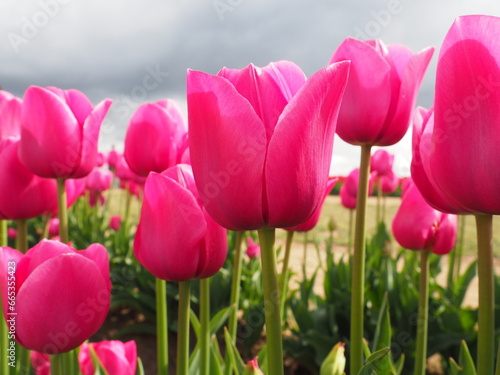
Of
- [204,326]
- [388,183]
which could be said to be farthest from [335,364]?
[388,183]

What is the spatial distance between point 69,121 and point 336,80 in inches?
29.6

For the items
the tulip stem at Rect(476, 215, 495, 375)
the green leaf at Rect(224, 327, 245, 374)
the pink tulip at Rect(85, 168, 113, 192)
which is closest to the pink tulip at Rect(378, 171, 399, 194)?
the pink tulip at Rect(85, 168, 113, 192)

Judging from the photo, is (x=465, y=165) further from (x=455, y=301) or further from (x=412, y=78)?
(x=455, y=301)

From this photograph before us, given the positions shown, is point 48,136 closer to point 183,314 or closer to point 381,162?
point 183,314

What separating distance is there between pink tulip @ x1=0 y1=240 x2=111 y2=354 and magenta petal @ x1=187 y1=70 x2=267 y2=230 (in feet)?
0.97

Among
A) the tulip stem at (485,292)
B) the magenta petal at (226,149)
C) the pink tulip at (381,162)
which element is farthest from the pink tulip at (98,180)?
the tulip stem at (485,292)

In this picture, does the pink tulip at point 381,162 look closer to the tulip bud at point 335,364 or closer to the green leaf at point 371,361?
the tulip bud at point 335,364

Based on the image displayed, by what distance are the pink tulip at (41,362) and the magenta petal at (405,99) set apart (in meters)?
0.96

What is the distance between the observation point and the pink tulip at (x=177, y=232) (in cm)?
75

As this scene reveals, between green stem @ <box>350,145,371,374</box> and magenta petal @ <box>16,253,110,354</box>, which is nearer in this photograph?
magenta petal @ <box>16,253,110,354</box>

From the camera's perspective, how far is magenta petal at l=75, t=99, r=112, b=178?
43.4 inches

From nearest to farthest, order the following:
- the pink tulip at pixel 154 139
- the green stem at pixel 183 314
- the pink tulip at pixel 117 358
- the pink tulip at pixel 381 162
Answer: the green stem at pixel 183 314 < the pink tulip at pixel 117 358 < the pink tulip at pixel 154 139 < the pink tulip at pixel 381 162

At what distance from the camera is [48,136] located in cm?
106

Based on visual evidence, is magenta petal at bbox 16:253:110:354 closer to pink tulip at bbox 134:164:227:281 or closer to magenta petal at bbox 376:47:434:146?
pink tulip at bbox 134:164:227:281
